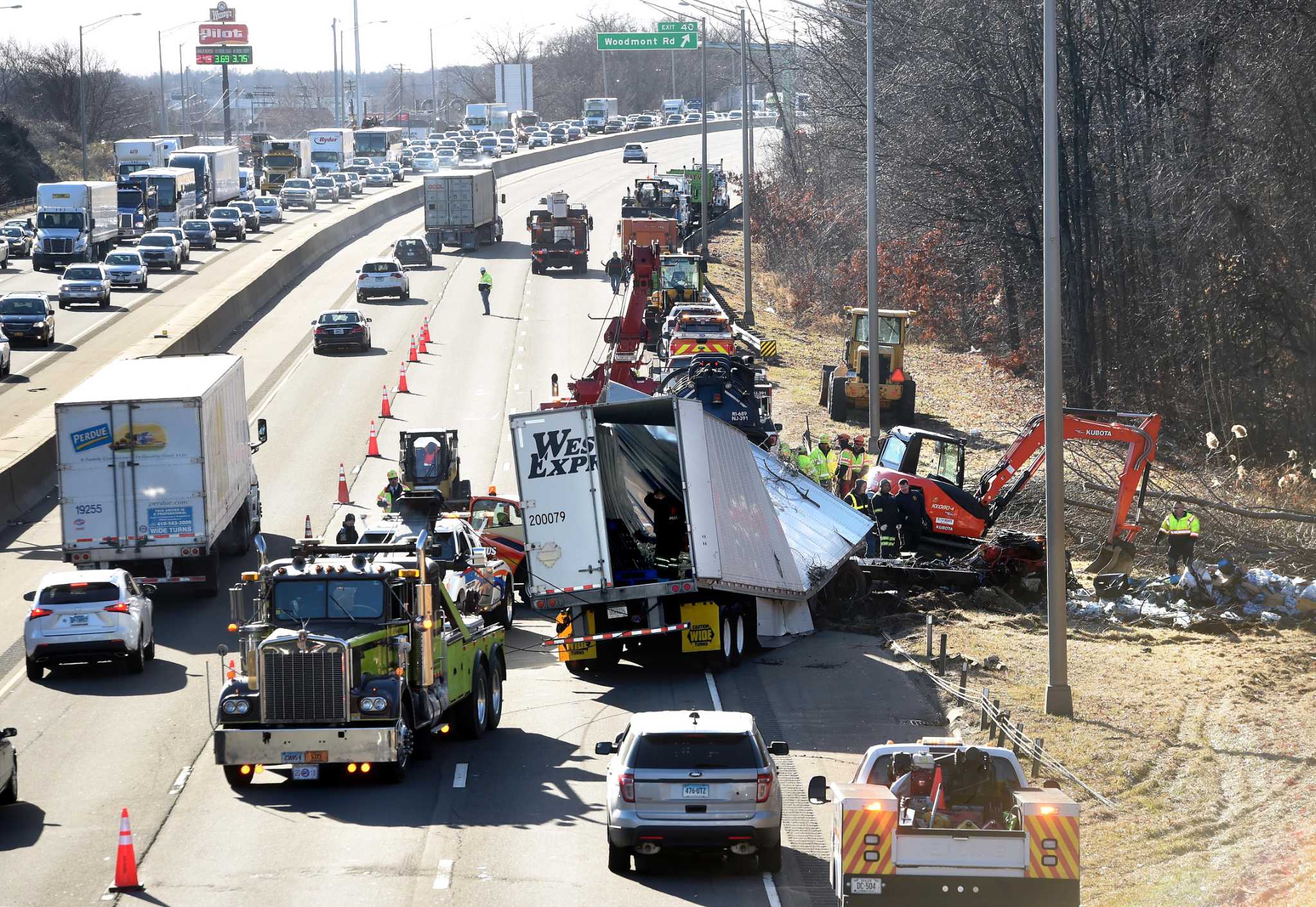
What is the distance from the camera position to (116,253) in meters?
66.4

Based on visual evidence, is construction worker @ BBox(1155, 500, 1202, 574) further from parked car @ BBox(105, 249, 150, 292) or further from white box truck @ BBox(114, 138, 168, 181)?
white box truck @ BBox(114, 138, 168, 181)

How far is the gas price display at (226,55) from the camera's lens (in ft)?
513

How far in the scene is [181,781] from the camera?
1867 cm

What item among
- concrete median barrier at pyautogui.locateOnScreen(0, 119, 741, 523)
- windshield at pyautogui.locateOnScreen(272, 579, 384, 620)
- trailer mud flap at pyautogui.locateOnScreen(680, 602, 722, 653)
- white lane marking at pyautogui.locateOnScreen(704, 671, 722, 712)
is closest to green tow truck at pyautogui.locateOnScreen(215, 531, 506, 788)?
windshield at pyautogui.locateOnScreen(272, 579, 384, 620)

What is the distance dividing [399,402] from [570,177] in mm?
71058

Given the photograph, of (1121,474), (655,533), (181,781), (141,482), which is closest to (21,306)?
(141,482)

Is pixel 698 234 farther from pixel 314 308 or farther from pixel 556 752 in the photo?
pixel 556 752

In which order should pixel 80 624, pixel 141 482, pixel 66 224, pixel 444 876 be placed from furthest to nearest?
pixel 66 224, pixel 141 482, pixel 80 624, pixel 444 876

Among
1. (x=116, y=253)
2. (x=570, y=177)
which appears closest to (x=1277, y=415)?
(x=116, y=253)

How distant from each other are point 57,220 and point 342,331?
23.9 meters

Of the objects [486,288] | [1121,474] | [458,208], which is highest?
[458,208]

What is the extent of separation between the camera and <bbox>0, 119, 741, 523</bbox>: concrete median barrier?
36.1 metres

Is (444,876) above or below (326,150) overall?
below

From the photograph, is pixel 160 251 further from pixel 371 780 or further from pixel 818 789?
pixel 818 789
